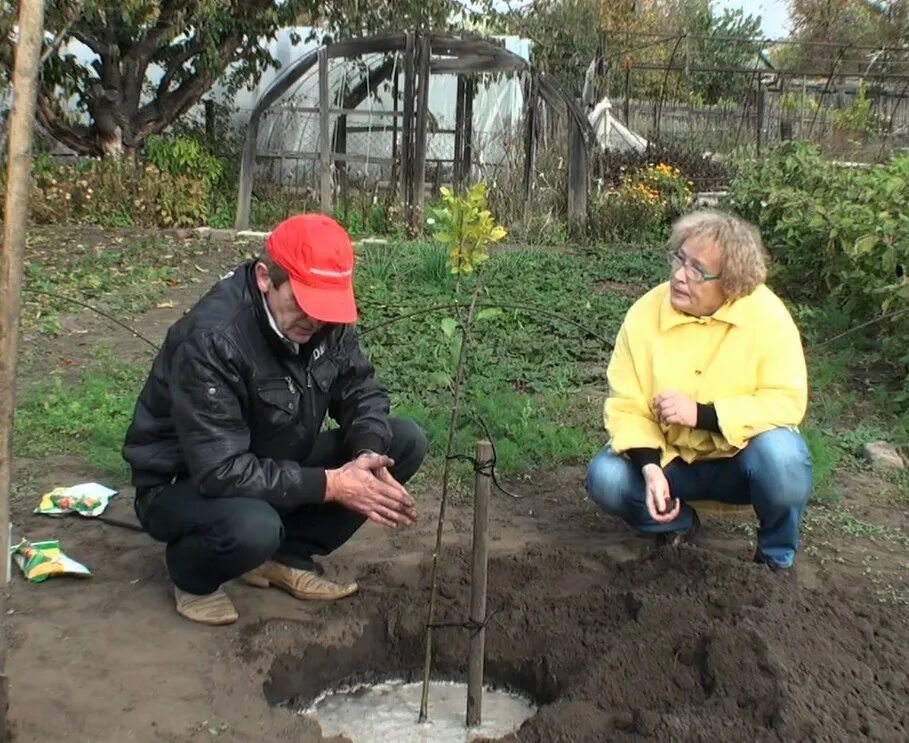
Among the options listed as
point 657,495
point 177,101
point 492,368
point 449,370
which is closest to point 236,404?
point 657,495

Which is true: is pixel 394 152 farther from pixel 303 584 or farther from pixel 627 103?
pixel 303 584

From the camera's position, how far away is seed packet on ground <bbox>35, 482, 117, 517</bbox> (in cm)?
428

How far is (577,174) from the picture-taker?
11.7 meters

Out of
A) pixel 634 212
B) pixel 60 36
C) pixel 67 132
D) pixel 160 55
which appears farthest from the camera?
pixel 160 55

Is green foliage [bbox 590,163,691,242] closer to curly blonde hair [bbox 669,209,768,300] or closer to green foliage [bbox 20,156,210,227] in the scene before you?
green foliage [bbox 20,156,210,227]

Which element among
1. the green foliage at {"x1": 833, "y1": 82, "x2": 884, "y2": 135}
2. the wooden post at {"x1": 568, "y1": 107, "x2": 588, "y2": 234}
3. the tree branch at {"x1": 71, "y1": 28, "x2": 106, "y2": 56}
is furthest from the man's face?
the green foliage at {"x1": 833, "y1": 82, "x2": 884, "y2": 135}

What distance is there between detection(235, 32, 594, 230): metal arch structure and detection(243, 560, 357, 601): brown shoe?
8204 millimetres

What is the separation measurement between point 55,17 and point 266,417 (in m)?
9.14

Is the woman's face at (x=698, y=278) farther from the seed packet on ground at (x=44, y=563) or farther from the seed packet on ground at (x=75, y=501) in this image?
the seed packet on ground at (x=75, y=501)

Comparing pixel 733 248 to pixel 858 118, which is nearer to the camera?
pixel 733 248

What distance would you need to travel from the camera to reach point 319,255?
3.01 meters

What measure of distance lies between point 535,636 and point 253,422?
117 centimetres

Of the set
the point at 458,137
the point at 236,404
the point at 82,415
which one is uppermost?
the point at 458,137

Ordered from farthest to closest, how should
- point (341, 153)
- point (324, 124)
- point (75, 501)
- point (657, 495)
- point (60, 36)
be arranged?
point (341, 153) → point (324, 124) → point (75, 501) → point (657, 495) → point (60, 36)
